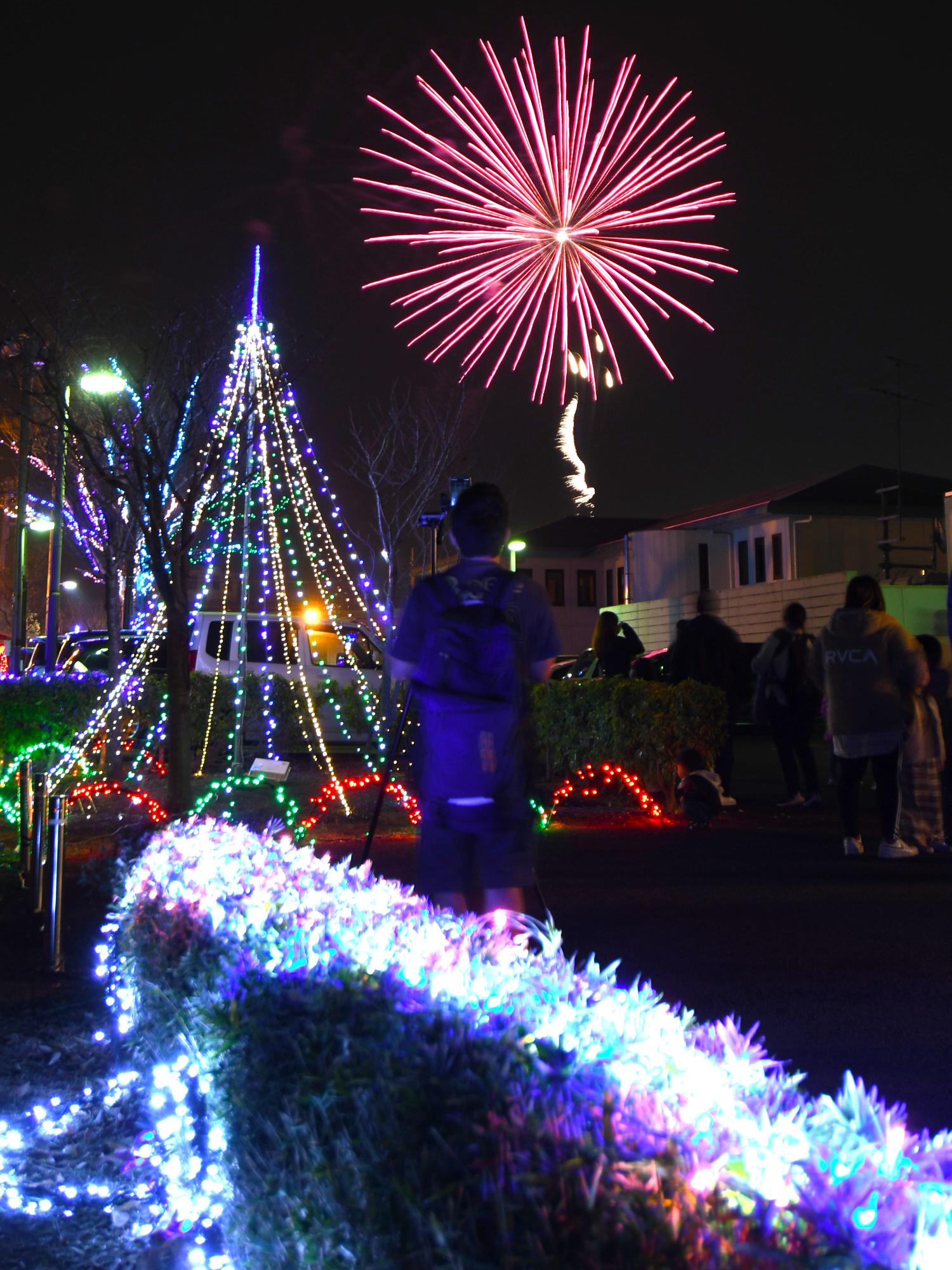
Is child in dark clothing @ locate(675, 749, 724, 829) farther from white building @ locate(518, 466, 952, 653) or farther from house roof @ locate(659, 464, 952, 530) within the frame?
house roof @ locate(659, 464, 952, 530)

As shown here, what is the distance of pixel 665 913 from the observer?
757cm

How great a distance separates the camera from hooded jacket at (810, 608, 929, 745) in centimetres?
916

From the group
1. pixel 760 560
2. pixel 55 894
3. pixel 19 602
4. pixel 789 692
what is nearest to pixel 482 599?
pixel 55 894

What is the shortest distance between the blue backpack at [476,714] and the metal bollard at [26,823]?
4.69 metres

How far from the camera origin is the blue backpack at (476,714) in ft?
14.2

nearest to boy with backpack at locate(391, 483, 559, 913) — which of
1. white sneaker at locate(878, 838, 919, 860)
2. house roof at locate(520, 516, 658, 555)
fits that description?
white sneaker at locate(878, 838, 919, 860)

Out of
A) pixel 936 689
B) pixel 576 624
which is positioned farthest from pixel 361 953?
pixel 576 624

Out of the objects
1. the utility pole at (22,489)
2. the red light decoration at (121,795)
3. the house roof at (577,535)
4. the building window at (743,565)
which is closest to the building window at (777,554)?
the building window at (743,565)

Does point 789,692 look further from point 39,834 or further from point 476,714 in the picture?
point 476,714

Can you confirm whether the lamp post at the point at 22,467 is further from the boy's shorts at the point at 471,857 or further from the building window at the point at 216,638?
the boy's shorts at the point at 471,857

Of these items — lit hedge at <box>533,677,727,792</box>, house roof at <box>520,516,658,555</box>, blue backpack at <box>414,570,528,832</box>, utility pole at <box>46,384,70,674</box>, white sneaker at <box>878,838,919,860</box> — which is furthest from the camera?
house roof at <box>520,516,658,555</box>

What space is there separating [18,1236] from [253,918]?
3.57ft

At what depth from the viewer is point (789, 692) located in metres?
13.0

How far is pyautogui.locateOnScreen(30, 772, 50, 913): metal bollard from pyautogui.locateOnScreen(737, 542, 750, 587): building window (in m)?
37.9
